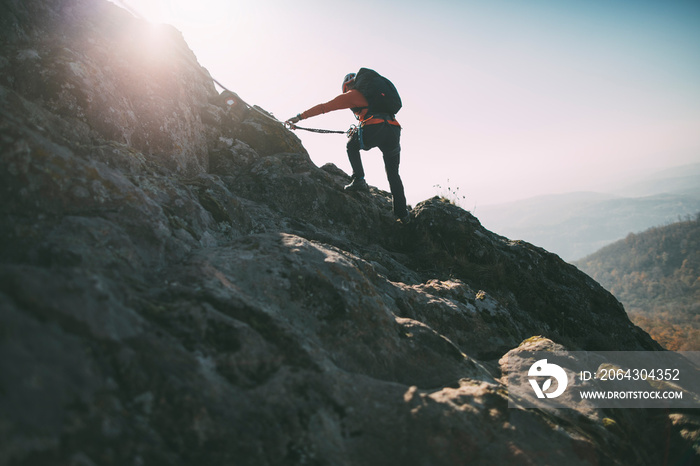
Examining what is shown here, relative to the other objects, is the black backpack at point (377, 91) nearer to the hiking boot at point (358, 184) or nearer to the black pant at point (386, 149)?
the black pant at point (386, 149)

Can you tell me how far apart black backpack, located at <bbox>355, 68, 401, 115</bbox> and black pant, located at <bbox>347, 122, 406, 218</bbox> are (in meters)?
0.47

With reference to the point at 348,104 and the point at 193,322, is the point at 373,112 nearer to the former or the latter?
the point at 348,104

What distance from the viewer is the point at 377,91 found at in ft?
33.7

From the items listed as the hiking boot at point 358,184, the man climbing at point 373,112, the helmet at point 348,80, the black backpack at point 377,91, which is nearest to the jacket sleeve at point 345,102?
the man climbing at point 373,112

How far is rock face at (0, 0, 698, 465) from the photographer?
Result: 9.06 feet

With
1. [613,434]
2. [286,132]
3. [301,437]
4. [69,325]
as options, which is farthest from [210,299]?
[286,132]

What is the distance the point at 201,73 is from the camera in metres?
13.4

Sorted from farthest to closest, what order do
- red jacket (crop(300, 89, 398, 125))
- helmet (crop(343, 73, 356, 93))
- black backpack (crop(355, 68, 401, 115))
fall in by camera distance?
helmet (crop(343, 73, 356, 93)), red jacket (crop(300, 89, 398, 125)), black backpack (crop(355, 68, 401, 115))

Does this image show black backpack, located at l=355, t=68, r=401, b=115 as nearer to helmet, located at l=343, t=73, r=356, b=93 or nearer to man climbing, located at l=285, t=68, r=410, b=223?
man climbing, located at l=285, t=68, r=410, b=223

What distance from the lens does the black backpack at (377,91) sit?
10.3 meters

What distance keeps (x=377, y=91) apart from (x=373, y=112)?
58 centimetres

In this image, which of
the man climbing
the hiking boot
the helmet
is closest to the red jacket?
the man climbing

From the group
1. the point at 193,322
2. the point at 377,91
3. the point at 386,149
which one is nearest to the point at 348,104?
the point at 377,91

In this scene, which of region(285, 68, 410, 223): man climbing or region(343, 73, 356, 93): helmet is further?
region(343, 73, 356, 93): helmet
